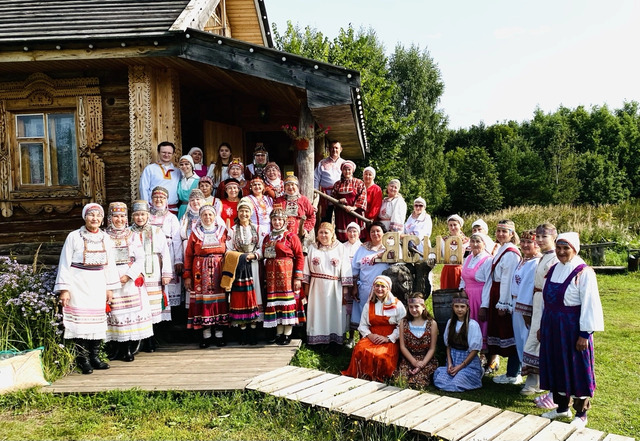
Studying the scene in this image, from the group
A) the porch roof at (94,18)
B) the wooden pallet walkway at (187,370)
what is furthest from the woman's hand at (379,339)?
the porch roof at (94,18)

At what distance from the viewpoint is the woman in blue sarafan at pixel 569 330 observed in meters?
4.56

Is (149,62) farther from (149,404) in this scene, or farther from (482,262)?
(482,262)

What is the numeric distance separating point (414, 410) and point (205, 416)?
1876mm

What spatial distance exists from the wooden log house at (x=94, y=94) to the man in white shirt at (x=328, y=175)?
66 cm

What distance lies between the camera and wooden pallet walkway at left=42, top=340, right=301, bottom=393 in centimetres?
511

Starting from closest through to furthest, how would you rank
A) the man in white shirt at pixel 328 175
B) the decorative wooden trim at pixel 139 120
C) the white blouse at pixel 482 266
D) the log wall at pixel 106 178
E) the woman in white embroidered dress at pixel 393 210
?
1. the white blouse at pixel 482 266
2. the decorative wooden trim at pixel 139 120
3. the log wall at pixel 106 178
4. the woman in white embroidered dress at pixel 393 210
5. the man in white shirt at pixel 328 175

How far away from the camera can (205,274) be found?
6270 millimetres

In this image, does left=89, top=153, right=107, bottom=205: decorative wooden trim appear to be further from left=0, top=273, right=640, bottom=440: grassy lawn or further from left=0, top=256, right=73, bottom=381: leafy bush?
left=0, top=273, right=640, bottom=440: grassy lawn

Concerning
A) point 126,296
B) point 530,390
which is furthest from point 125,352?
point 530,390

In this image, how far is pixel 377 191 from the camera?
834 centimetres

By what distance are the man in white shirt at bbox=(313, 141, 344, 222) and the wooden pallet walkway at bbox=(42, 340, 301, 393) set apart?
2.94 m

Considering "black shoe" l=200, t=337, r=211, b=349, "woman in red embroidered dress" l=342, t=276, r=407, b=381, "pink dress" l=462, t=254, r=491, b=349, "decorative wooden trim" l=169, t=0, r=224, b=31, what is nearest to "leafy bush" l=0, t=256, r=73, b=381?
"black shoe" l=200, t=337, r=211, b=349

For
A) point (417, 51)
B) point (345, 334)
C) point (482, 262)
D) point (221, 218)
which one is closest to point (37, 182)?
point (221, 218)

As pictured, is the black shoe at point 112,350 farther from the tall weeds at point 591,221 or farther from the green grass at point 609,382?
the tall weeds at point 591,221
